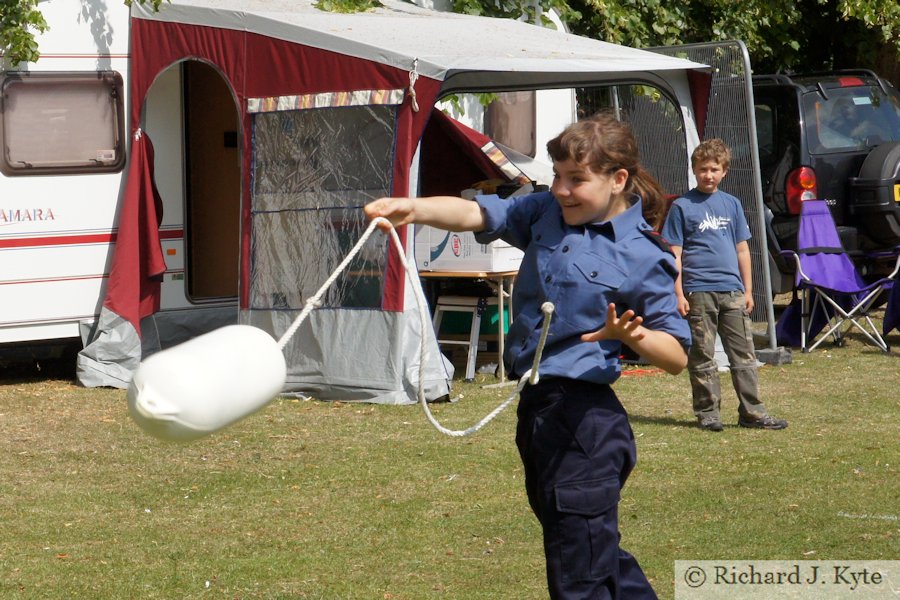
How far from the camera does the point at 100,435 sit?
755 centimetres

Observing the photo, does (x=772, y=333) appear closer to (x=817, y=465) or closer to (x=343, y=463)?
(x=817, y=465)

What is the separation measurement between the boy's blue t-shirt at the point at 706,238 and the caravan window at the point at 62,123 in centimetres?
427

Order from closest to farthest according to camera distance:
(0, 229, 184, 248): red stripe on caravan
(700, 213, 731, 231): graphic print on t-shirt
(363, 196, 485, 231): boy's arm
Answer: (363, 196, 485, 231): boy's arm → (700, 213, 731, 231): graphic print on t-shirt → (0, 229, 184, 248): red stripe on caravan

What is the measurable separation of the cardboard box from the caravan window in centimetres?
231

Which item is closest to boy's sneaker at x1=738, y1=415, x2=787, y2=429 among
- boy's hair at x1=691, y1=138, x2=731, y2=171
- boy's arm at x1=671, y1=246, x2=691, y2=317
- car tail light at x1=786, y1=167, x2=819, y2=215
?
boy's arm at x1=671, y1=246, x2=691, y2=317

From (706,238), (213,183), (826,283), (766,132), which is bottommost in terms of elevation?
(826,283)

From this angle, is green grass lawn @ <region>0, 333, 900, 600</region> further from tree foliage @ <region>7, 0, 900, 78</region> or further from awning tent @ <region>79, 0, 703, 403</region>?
tree foliage @ <region>7, 0, 900, 78</region>

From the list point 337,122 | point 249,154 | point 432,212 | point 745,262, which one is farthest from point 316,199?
point 432,212

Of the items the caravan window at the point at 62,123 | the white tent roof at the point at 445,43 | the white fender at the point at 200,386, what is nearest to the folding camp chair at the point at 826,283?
the white tent roof at the point at 445,43

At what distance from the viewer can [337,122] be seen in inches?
342

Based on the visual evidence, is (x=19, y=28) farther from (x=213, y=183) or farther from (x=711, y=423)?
(x=711, y=423)

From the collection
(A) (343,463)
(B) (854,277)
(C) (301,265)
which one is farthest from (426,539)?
(B) (854,277)

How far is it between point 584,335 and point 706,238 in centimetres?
402

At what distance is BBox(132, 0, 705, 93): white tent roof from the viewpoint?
8.27 metres
